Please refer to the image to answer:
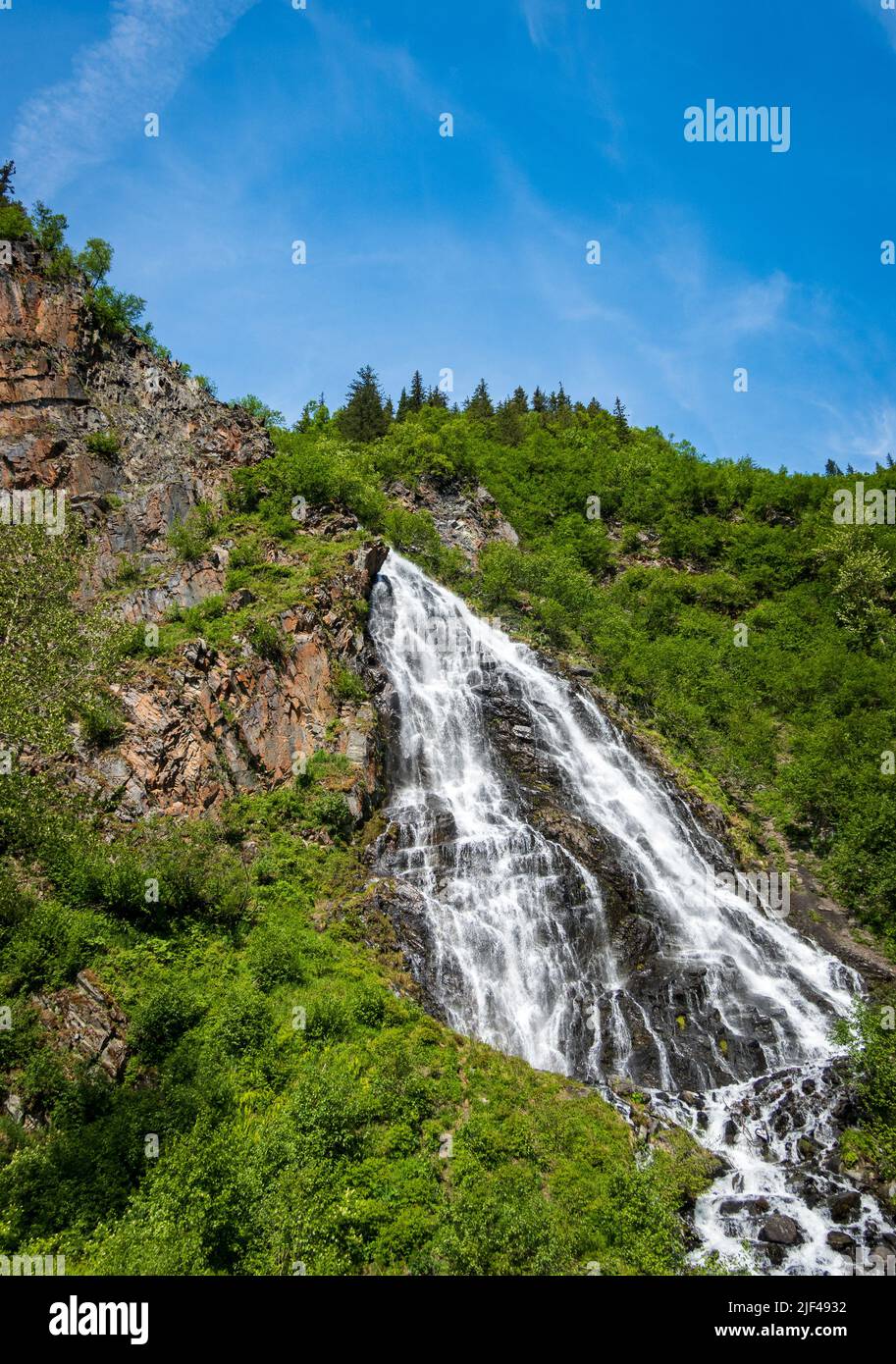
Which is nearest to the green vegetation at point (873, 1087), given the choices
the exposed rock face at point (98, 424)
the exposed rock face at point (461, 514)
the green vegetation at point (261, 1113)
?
the green vegetation at point (261, 1113)

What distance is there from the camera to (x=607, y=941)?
69.2 feet

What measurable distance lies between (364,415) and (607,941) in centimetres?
5513

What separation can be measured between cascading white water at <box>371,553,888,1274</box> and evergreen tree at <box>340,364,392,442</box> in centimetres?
3829

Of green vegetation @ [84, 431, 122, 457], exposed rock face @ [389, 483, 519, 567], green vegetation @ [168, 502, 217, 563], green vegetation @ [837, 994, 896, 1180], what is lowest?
green vegetation @ [837, 994, 896, 1180]

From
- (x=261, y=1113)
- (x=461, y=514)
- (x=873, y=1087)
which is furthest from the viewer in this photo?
(x=461, y=514)

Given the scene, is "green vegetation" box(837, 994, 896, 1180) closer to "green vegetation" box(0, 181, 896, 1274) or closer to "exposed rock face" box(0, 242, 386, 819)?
"green vegetation" box(0, 181, 896, 1274)

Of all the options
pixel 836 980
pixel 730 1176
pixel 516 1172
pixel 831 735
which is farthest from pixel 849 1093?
pixel 831 735

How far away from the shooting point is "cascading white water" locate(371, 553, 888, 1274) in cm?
1639

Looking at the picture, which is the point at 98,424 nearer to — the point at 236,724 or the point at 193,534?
the point at 193,534

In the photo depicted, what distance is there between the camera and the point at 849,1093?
55.1ft

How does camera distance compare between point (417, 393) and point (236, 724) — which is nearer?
point (236, 724)

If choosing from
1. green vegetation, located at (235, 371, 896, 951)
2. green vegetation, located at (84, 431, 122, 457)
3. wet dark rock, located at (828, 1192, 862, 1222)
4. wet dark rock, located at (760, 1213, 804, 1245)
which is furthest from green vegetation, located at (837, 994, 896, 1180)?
green vegetation, located at (84, 431, 122, 457)

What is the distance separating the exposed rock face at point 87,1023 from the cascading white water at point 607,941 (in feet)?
26.8

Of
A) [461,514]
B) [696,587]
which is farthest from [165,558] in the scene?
[696,587]
